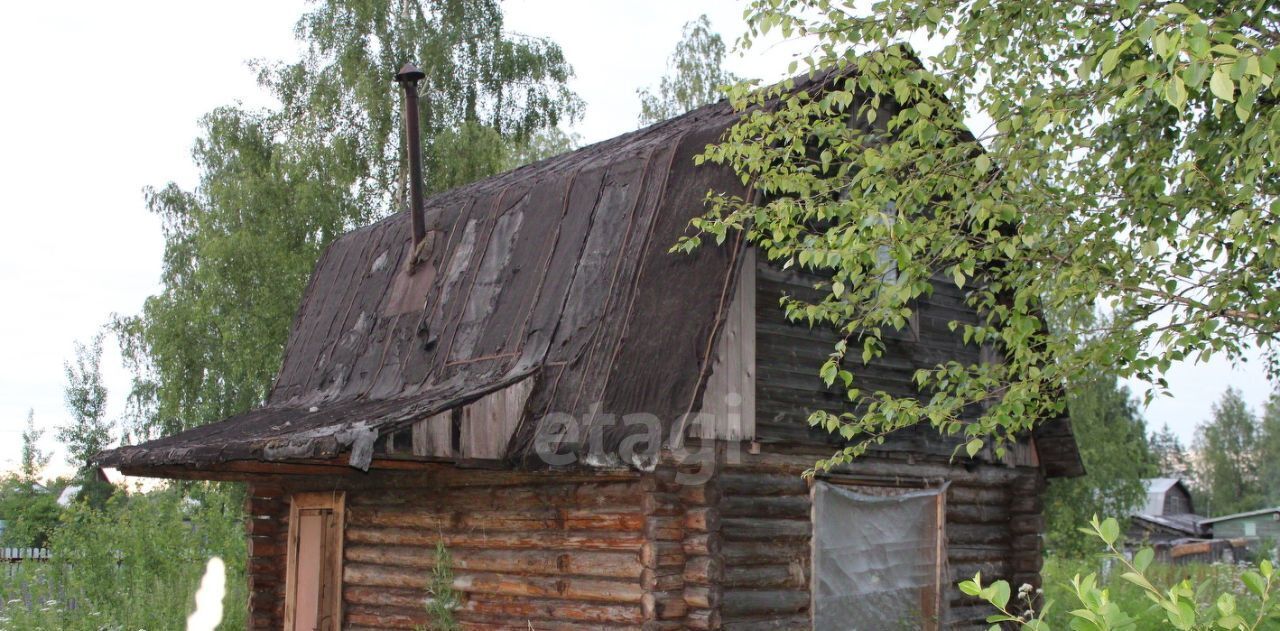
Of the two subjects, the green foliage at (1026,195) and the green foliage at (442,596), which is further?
the green foliage at (442,596)

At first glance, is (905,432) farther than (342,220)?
No

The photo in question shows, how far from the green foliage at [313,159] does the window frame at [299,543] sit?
9783 millimetres

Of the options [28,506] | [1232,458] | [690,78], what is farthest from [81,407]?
[1232,458]

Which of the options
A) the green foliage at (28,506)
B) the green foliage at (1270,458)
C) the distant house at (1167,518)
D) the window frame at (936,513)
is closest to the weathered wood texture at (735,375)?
the window frame at (936,513)

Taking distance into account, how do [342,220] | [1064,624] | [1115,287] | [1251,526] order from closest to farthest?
[1115,287]
[1064,624]
[342,220]
[1251,526]

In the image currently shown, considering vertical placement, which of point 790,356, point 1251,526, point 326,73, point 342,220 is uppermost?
point 326,73

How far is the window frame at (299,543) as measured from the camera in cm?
1157

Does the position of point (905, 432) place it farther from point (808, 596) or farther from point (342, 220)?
point (342, 220)

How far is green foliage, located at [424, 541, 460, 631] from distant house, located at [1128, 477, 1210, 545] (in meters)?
36.4

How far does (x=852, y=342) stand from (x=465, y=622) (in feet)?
14.4

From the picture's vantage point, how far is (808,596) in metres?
9.39

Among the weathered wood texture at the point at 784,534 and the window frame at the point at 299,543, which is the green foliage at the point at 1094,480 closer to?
the weathered wood texture at the point at 784,534

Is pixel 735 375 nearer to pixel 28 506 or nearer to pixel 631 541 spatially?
pixel 631 541

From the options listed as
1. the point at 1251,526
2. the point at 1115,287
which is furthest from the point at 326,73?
the point at 1251,526
